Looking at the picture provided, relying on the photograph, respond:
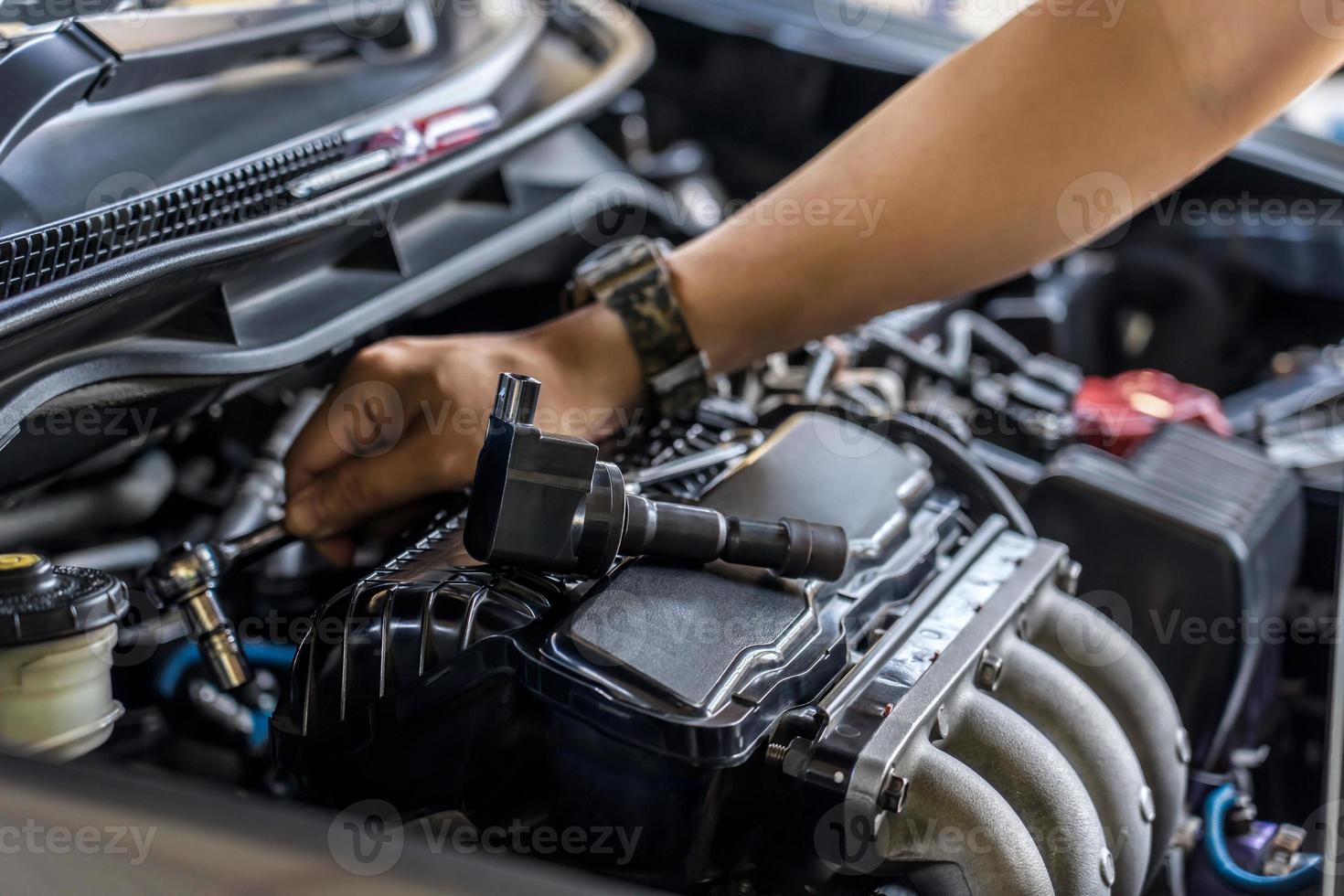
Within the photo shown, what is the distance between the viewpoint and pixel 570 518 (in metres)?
0.70


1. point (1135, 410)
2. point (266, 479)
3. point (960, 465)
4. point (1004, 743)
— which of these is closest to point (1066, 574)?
point (960, 465)

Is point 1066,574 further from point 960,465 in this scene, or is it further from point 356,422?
point 356,422

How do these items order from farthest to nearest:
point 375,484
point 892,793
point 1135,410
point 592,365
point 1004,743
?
point 1135,410 → point 592,365 → point 375,484 → point 1004,743 → point 892,793

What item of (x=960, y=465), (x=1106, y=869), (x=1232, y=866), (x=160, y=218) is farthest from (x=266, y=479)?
(x=1232, y=866)

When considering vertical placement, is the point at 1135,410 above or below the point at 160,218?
below

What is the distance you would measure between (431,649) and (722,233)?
51 centimetres

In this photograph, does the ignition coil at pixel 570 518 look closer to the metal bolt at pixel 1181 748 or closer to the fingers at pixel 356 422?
the fingers at pixel 356 422

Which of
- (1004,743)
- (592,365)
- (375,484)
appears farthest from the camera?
(592,365)

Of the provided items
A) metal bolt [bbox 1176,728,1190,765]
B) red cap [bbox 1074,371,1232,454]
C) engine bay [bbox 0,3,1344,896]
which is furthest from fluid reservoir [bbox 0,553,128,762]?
red cap [bbox 1074,371,1232,454]

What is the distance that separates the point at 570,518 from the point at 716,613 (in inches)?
4.1

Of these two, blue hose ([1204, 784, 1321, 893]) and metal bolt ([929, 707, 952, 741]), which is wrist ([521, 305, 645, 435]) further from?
blue hose ([1204, 784, 1321, 893])

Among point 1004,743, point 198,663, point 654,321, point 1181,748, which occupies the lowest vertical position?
point 198,663

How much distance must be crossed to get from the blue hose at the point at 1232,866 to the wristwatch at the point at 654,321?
1.85ft

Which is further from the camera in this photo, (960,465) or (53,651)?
(960,465)
